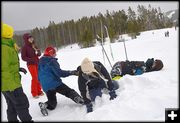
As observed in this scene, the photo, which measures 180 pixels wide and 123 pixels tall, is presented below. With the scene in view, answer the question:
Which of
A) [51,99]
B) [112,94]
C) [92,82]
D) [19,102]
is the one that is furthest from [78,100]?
[19,102]

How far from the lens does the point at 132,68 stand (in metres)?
7.40

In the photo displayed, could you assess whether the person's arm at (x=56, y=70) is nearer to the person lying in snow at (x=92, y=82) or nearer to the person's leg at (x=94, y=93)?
the person lying in snow at (x=92, y=82)

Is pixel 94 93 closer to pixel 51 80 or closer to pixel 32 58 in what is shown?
pixel 51 80

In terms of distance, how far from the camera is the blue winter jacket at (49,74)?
600 cm

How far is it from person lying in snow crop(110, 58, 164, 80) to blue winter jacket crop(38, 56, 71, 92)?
1572 millimetres

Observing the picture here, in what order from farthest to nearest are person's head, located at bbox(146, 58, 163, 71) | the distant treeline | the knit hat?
1. the distant treeline
2. person's head, located at bbox(146, 58, 163, 71)
3. the knit hat

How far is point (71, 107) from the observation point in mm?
6141

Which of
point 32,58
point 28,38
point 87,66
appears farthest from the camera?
point 32,58

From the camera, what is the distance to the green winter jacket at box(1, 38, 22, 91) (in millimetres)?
4738

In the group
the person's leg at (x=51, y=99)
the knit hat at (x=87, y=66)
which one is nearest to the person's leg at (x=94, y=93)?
the knit hat at (x=87, y=66)

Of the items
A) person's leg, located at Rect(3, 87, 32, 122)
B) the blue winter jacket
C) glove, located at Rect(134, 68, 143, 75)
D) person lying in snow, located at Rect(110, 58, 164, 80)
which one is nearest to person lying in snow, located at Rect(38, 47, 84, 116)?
the blue winter jacket

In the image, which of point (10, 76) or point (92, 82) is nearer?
point (10, 76)

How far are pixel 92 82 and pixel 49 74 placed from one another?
0.82 metres

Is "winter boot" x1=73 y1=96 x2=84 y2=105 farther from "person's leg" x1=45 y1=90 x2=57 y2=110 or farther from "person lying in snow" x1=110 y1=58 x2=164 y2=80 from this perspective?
"person lying in snow" x1=110 y1=58 x2=164 y2=80
